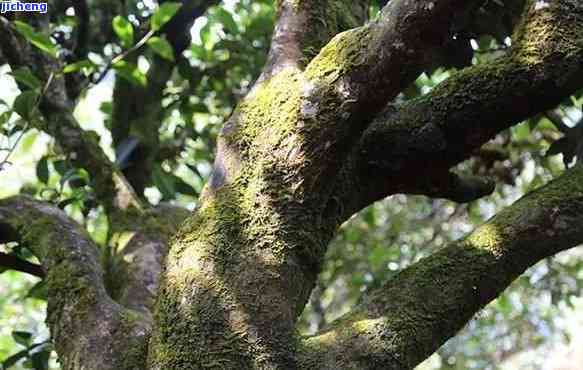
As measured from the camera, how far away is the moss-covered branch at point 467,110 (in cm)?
154

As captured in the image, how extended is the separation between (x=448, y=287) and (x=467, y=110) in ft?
1.23

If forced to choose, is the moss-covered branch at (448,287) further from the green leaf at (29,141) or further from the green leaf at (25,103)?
the green leaf at (29,141)

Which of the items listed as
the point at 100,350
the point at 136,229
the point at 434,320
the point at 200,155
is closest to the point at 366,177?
the point at 434,320

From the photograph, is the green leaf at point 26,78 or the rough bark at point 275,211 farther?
the green leaf at point 26,78

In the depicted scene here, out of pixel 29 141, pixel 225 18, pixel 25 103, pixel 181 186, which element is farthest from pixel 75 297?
pixel 225 18

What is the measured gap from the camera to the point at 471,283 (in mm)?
1549

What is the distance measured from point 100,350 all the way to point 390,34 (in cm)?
89

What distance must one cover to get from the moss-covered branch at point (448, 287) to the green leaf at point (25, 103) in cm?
127

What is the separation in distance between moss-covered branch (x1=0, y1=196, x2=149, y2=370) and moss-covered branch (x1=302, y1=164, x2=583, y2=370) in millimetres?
432

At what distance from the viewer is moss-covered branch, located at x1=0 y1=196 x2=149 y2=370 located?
162cm

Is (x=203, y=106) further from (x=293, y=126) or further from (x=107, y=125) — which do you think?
(x=293, y=126)

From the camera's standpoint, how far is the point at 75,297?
5.80ft

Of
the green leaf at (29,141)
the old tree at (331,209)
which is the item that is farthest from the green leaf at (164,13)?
the green leaf at (29,141)

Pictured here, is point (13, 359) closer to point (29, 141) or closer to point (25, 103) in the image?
point (25, 103)
